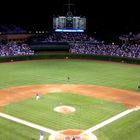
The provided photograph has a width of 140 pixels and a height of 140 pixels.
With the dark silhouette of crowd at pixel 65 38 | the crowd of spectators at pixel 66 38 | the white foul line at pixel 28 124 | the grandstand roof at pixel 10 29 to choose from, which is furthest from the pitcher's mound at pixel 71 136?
the grandstand roof at pixel 10 29

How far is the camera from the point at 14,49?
5362 cm

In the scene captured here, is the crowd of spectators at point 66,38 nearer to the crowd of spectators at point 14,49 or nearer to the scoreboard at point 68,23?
the crowd of spectators at point 14,49

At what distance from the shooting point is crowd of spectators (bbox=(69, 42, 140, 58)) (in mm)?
52753

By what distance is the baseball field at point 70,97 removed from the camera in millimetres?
20625

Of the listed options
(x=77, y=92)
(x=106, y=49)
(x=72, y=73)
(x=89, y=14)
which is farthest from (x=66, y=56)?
(x=77, y=92)

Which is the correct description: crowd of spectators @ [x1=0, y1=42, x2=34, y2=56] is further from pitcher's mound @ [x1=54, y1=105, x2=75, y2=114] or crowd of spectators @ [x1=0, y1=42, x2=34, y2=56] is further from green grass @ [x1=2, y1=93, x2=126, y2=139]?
pitcher's mound @ [x1=54, y1=105, x2=75, y2=114]

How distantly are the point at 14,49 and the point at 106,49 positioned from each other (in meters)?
16.8

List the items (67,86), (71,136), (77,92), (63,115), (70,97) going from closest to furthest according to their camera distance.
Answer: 1. (71,136)
2. (63,115)
3. (70,97)
4. (77,92)
5. (67,86)

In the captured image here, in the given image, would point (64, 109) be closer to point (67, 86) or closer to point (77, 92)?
point (77, 92)

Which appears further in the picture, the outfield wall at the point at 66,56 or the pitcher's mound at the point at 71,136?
the outfield wall at the point at 66,56

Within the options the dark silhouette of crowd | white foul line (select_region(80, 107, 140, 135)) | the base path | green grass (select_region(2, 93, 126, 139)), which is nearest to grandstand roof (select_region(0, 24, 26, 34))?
the dark silhouette of crowd

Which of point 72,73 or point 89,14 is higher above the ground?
point 89,14

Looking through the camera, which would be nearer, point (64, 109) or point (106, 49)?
point (64, 109)

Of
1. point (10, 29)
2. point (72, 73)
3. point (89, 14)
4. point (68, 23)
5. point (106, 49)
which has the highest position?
point (89, 14)
